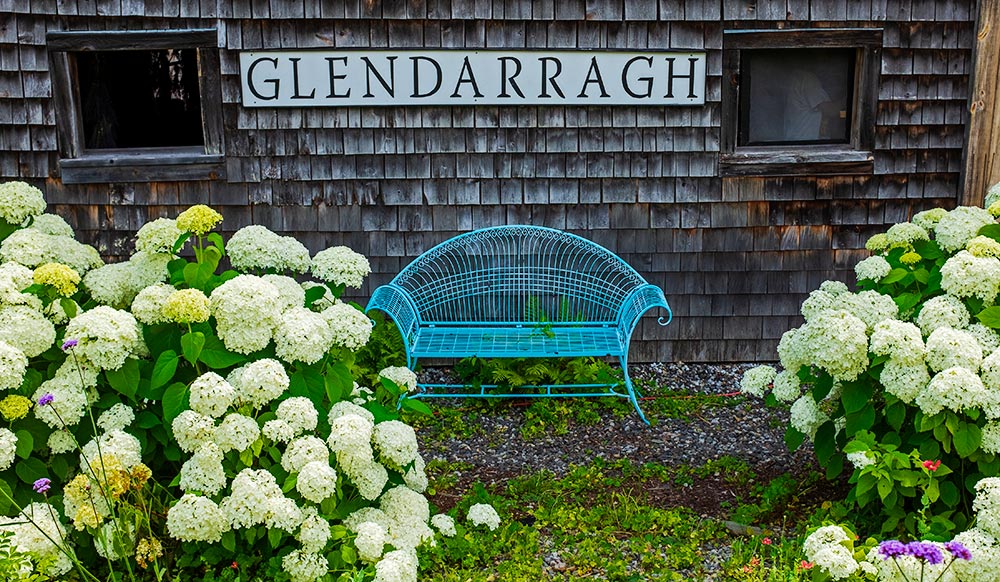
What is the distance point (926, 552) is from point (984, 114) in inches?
153

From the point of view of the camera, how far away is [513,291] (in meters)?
5.39

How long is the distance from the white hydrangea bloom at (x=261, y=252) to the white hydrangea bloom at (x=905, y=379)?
83.2 inches

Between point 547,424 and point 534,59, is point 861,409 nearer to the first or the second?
point 547,424

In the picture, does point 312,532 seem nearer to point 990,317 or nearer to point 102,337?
point 102,337

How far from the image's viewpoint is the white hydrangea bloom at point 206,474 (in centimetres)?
271

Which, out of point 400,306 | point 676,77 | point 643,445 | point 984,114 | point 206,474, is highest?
point 676,77

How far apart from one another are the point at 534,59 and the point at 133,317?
9.60ft

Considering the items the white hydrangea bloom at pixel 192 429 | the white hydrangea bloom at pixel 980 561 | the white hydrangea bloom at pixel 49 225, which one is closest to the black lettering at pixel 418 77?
the white hydrangea bloom at pixel 49 225

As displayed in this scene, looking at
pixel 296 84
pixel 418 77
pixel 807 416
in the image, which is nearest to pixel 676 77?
pixel 418 77

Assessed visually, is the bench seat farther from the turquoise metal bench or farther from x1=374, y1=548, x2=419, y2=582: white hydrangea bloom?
x1=374, y1=548, x2=419, y2=582: white hydrangea bloom

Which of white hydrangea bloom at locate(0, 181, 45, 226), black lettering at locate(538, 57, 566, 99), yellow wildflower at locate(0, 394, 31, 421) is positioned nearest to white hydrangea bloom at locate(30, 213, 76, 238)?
white hydrangea bloom at locate(0, 181, 45, 226)

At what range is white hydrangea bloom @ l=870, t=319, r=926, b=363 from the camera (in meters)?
2.97

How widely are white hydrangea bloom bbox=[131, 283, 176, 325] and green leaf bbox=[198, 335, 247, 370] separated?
0.54 feet

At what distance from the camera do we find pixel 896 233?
3.54 metres
